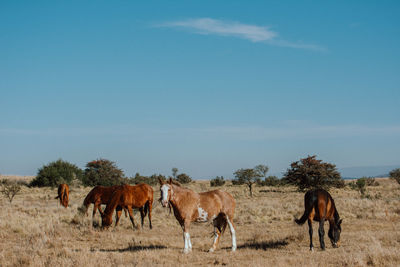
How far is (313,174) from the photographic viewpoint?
117ft

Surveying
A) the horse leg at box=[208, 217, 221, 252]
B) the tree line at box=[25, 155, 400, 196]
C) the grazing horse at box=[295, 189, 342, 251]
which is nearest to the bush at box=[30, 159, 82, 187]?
the tree line at box=[25, 155, 400, 196]

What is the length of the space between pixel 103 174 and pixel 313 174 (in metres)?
25.3

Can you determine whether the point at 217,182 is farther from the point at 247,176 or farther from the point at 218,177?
the point at 247,176

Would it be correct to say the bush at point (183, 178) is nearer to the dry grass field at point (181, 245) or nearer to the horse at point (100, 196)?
the dry grass field at point (181, 245)

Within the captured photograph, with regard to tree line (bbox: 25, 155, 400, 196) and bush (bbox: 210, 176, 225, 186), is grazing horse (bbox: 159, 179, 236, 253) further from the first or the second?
bush (bbox: 210, 176, 225, 186)

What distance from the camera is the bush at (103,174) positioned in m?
45.2

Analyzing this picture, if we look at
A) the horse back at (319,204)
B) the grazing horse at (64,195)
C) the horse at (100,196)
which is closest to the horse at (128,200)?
the horse at (100,196)

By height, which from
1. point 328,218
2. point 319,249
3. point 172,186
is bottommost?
point 319,249

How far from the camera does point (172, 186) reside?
418 inches

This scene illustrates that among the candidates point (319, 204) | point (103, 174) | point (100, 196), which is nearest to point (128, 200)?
point (100, 196)

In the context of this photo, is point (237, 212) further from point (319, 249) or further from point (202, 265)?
point (202, 265)

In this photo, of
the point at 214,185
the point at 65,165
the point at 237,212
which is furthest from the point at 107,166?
the point at 237,212

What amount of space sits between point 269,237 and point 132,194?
253 inches

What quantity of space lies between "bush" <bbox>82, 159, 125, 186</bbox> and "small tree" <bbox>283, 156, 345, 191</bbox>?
68.8 ft
